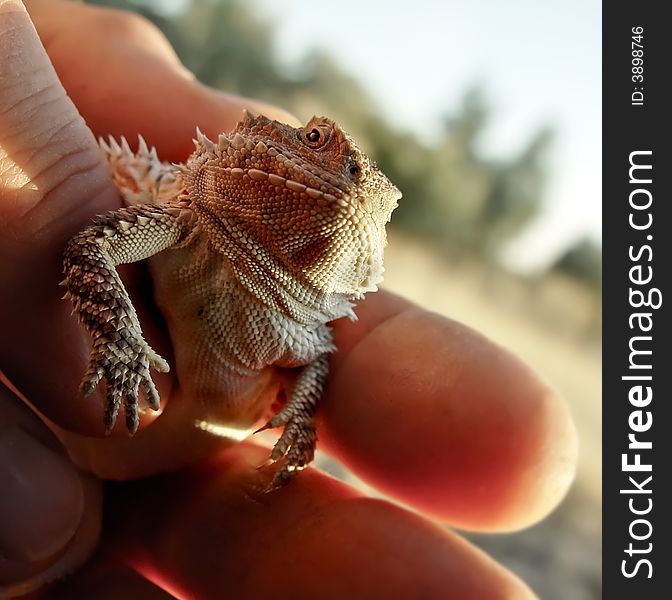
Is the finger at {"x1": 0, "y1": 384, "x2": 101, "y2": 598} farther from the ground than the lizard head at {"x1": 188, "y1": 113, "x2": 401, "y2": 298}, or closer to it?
closer to it

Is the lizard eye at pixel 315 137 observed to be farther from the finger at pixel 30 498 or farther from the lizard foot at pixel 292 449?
the finger at pixel 30 498

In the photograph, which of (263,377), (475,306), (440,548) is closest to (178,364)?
(263,377)

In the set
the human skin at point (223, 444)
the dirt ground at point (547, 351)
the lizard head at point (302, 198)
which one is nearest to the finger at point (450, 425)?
the human skin at point (223, 444)

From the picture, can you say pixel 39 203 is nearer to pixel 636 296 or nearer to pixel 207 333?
pixel 207 333

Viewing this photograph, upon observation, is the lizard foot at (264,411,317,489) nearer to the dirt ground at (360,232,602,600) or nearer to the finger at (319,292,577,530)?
the finger at (319,292,577,530)

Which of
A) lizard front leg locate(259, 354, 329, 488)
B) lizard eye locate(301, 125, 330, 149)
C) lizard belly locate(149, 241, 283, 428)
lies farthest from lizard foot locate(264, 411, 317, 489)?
lizard eye locate(301, 125, 330, 149)

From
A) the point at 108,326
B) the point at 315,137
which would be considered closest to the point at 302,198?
the point at 315,137
